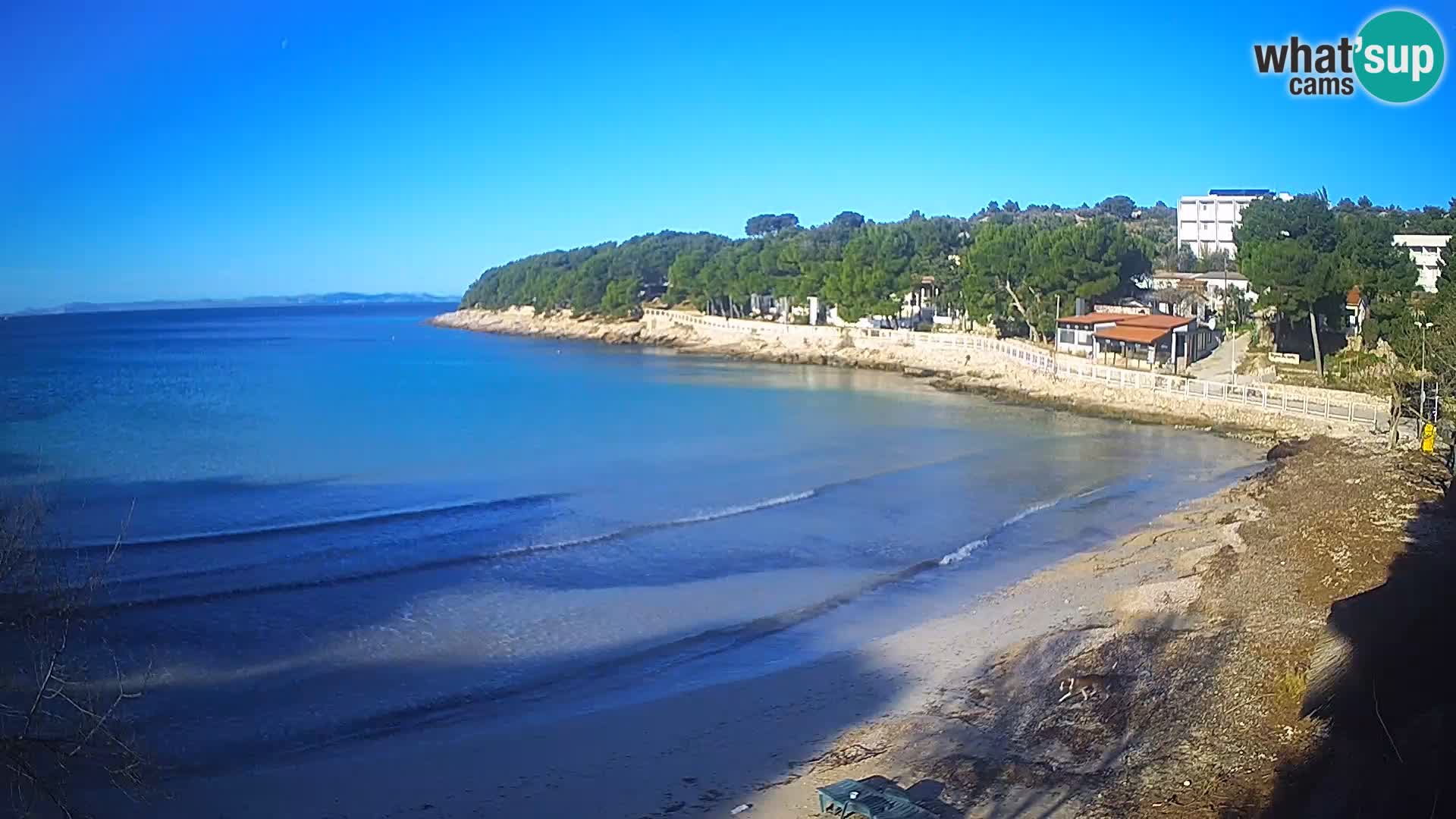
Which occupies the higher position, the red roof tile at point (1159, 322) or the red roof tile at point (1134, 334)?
the red roof tile at point (1159, 322)

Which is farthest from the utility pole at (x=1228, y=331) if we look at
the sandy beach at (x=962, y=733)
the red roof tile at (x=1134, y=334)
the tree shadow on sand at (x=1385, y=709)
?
the tree shadow on sand at (x=1385, y=709)

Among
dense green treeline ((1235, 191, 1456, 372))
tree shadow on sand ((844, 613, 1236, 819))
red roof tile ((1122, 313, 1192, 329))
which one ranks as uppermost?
dense green treeline ((1235, 191, 1456, 372))

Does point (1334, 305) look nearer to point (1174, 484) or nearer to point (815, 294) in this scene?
point (1174, 484)

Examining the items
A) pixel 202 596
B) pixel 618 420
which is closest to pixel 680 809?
pixel 202 596

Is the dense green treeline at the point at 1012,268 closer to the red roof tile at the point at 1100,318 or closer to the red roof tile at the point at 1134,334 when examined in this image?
the red roof tile at the point at 1100,318

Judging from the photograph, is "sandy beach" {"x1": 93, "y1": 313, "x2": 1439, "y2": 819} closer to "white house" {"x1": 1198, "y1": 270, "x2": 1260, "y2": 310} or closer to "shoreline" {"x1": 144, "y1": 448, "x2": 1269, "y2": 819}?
"shoreline" {"x1": 144, "y1": 448, "x2": 1269, "y2": 819}

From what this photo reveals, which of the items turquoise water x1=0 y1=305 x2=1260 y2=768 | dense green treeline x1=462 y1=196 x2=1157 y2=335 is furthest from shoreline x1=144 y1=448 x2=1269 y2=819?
A: dense green treeline x1=462 y1=196 x2=1157 y2=335
